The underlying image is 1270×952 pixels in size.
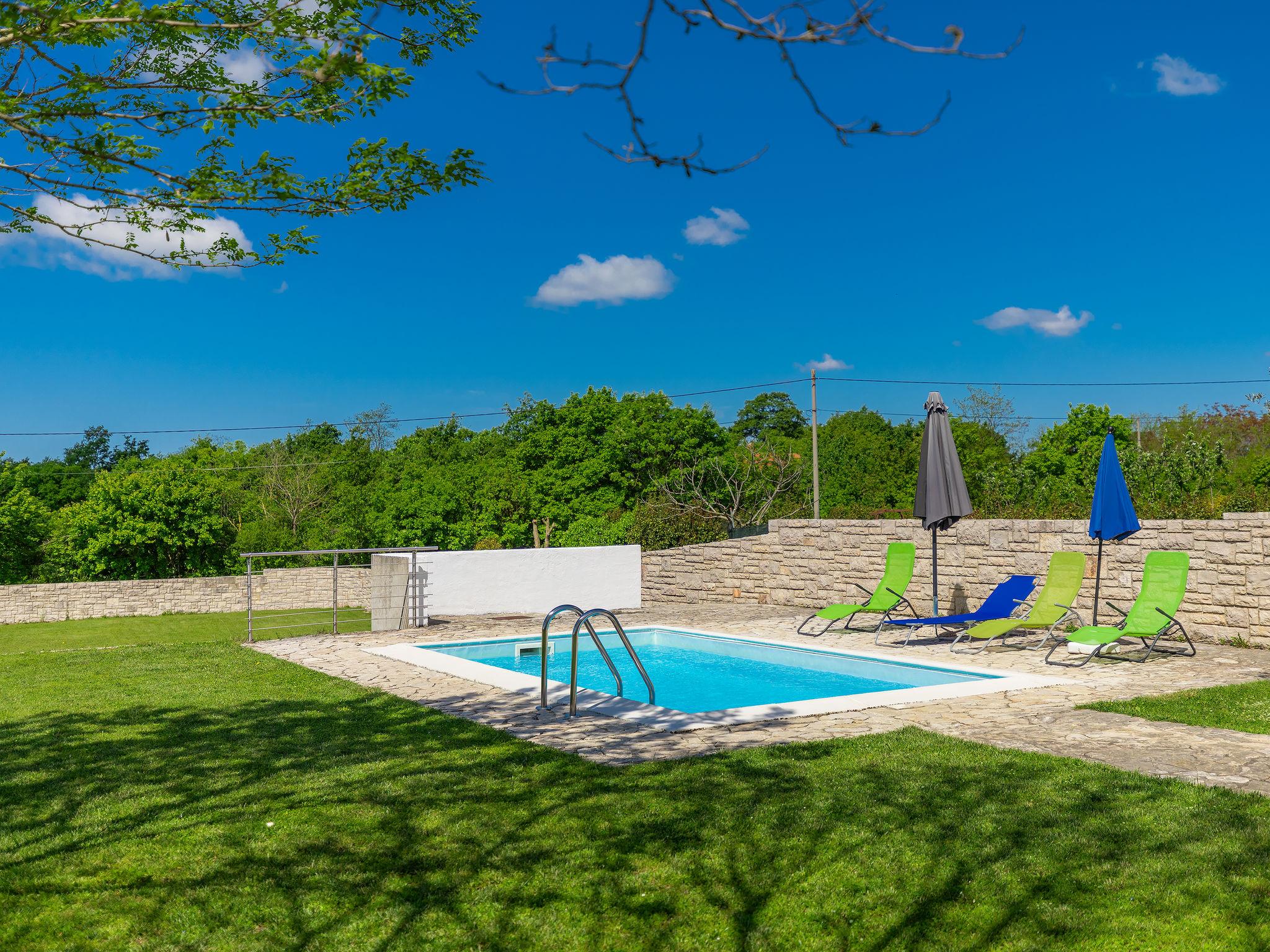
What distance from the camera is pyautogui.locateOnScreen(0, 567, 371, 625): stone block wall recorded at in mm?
25697

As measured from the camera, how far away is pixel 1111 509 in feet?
32.9

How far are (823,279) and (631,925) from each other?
39.8 metres

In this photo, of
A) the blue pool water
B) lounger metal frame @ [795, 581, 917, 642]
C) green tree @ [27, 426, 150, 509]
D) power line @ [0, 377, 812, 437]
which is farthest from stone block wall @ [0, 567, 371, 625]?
green tree @ [27, 426, 150, 509]

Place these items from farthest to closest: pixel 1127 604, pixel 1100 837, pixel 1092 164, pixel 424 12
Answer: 1. pixel 1092 164
2. pixel 1127 604
3. pixel 424 12
4. pixel 1100 837

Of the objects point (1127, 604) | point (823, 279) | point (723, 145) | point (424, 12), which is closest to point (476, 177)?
point (424, 12)

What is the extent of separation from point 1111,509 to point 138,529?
97.5 ft

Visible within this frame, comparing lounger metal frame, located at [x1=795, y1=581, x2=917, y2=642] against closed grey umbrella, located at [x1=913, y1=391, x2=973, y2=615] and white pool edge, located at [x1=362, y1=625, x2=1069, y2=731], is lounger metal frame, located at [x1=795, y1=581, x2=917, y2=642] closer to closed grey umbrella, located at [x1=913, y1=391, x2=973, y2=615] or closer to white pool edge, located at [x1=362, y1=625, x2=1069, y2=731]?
closed grey umbrella, located at [x1=913, y1=391, x2=973, y2=615]

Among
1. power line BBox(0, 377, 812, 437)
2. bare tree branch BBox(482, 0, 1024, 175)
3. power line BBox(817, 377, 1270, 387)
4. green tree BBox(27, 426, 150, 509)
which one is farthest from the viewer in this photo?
green tree BBox(27, 426, 150, 509)

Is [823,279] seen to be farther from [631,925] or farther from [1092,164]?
[631,925]

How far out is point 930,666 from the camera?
9500mm

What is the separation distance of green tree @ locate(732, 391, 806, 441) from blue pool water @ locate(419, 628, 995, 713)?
35.1 metres

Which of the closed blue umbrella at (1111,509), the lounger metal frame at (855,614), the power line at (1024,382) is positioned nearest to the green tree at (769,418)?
the power line at (1024,382)

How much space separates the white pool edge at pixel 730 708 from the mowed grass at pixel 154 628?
22.5ft

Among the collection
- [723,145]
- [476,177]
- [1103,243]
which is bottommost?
[723,145]
